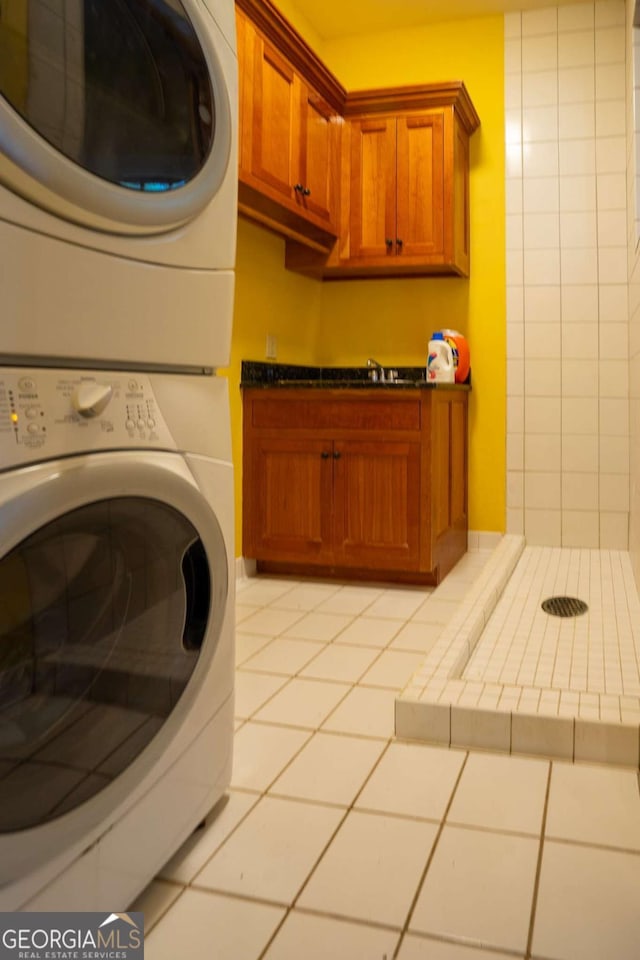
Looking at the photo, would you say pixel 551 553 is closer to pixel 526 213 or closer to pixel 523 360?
pixel 523 360

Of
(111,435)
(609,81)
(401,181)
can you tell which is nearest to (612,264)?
(609,81)

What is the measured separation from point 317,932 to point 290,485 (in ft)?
7.55

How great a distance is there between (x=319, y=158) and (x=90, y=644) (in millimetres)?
2952

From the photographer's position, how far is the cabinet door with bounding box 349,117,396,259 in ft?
12.2

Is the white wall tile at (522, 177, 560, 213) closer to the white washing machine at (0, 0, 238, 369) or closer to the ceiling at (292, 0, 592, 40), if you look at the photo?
the ceiling at (292, 0, 592, 40)

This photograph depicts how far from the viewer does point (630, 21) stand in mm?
3170

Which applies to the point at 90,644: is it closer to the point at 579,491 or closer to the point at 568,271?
the point at 579,491

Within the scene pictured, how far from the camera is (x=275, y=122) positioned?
120 inches

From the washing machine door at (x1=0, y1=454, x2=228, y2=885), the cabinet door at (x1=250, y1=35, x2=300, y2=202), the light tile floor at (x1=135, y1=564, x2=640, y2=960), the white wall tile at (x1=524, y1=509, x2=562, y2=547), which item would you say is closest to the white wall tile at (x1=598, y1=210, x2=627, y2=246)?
the white wall tile at (x1=524, y1=509, x2=562, y2=547)

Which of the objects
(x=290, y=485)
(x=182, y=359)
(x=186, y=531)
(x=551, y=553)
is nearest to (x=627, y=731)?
(x=186, y=531)

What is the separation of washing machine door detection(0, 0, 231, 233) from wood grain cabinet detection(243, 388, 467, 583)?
2.04m

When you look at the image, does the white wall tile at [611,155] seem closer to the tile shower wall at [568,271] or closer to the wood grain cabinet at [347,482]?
the tile shower wall at [568,271]

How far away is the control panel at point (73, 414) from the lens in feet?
3.00

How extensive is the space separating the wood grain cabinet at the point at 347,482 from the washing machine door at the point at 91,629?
6.69 feet
